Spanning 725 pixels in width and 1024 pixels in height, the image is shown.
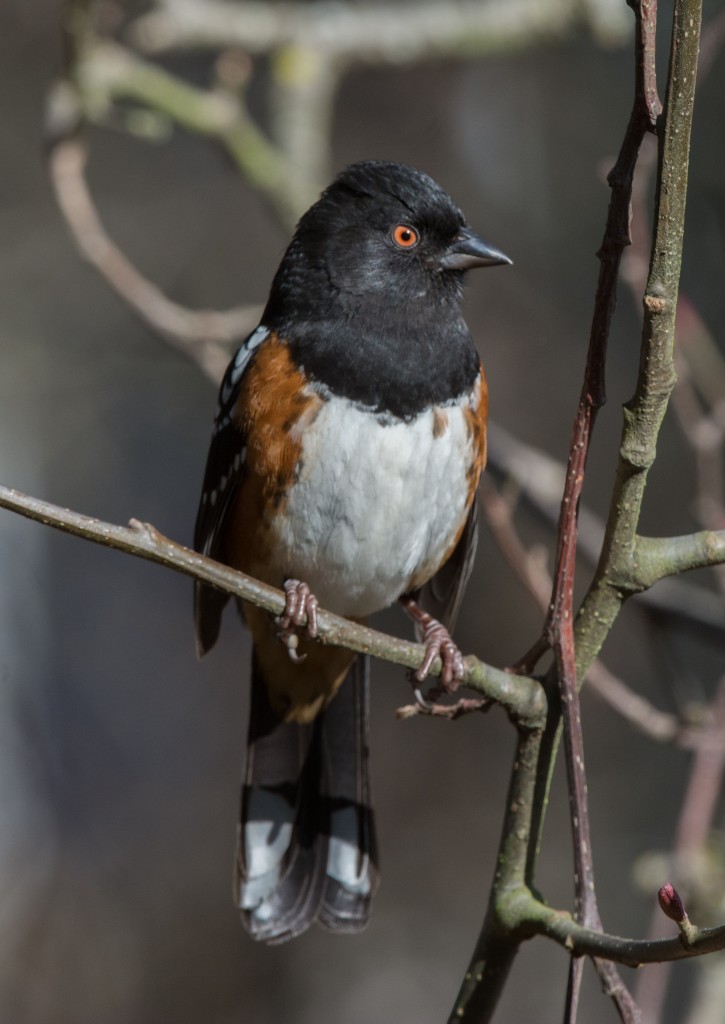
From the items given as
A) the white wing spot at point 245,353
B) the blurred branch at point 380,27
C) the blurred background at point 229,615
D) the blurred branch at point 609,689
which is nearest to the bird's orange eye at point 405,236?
the white wing spot at point 245,353

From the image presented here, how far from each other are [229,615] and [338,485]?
3463mm

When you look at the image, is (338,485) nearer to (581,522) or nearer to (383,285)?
(383,285)

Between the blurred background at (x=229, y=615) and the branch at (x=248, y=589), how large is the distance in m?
2.55

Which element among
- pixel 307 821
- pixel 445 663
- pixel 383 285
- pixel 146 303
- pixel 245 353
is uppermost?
pixel 146 303

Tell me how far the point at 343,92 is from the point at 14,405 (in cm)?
203

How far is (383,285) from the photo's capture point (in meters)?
2.41

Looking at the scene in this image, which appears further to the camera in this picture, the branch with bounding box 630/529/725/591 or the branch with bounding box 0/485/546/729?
the branch with bounding box 630/529/725/591

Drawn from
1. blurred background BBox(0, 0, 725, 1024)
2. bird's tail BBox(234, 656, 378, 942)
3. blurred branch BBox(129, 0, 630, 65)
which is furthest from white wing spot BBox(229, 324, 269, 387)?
blurred branch BBox(129, 0, 630, 65)

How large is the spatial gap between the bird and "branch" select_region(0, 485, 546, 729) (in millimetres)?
261

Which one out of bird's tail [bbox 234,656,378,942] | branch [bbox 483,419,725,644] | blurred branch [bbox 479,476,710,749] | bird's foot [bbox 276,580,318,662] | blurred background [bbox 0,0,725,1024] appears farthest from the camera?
blurred background [bbox 0,0,725,1024]

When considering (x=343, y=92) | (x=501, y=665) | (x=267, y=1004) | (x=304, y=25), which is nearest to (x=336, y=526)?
(x=304, y=25)

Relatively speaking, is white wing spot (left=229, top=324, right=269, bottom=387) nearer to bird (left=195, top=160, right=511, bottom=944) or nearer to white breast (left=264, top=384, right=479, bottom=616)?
bird (left=195, top=160, right=511, bottom=944)

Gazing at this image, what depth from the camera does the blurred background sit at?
4.58m

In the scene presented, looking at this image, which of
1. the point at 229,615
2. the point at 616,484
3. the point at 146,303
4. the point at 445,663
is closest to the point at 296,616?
the point at 445,663
